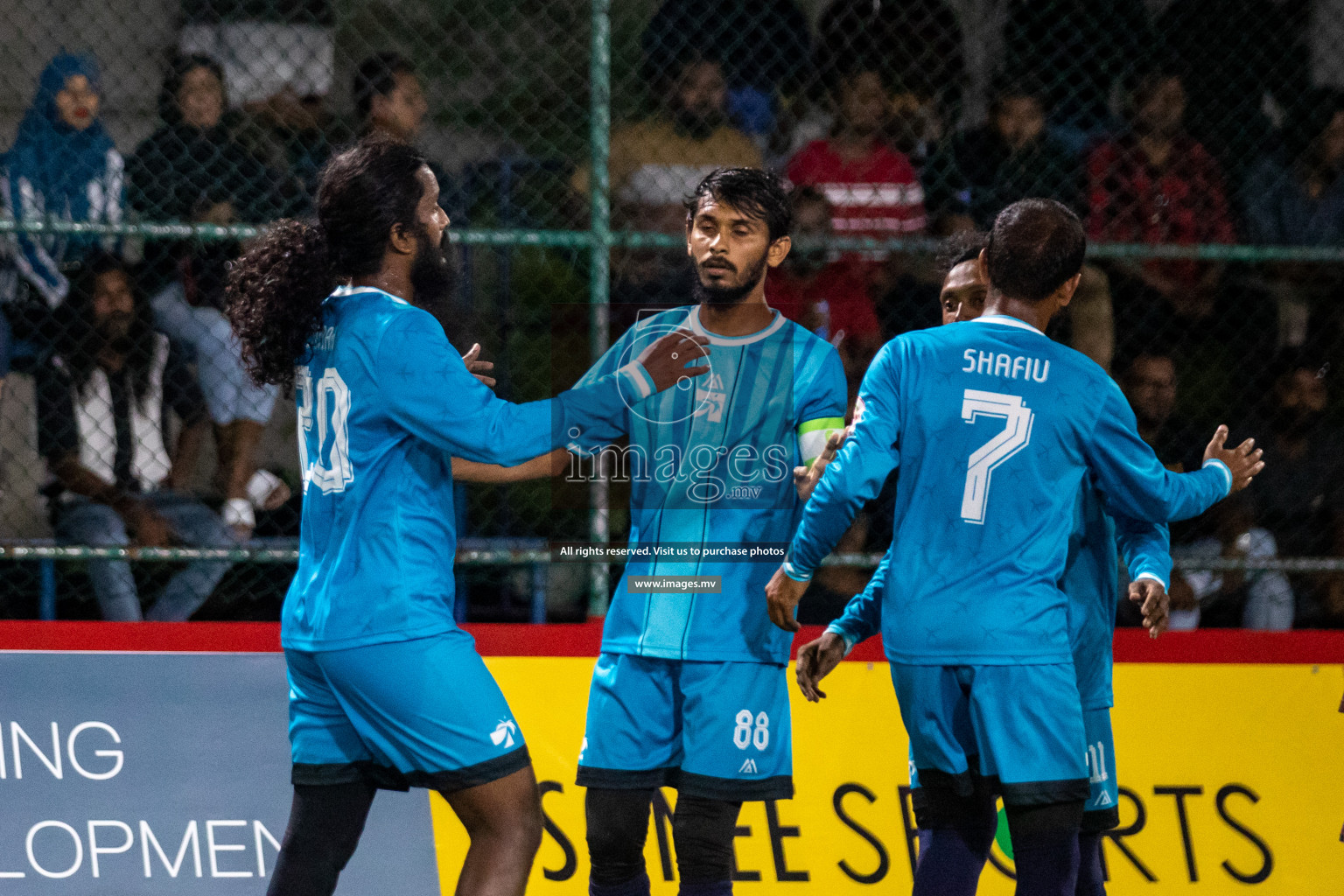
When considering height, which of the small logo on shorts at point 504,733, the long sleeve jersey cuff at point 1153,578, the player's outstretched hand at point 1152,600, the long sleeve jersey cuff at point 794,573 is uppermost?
the long sleeve jersey cuff at point 794,573

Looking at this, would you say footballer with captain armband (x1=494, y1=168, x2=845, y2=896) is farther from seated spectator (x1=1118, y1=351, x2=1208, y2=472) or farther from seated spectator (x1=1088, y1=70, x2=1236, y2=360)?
seated spectator (x1=1088, y1=70, x2=1236, y2=360)

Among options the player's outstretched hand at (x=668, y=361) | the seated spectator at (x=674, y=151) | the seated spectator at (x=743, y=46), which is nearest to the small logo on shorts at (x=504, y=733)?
the player's outstretched hand at (x=668, y=361)

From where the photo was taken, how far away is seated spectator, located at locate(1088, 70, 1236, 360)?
14.9 feet

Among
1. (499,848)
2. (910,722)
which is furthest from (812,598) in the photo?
(499,848)

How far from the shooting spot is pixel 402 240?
8.52ft

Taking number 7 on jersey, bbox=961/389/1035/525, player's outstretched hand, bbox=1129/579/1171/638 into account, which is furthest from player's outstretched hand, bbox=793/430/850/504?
player's outstretched hand, bbox=1129/579/1171/638

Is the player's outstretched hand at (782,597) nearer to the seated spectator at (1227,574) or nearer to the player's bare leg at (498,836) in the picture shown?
the player's bare leg at (498,836)

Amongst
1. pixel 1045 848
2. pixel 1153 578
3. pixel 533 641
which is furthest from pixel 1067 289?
pixel 533 641

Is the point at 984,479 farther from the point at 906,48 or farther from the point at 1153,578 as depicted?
the point at 906,48

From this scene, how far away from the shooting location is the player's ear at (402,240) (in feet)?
8.47

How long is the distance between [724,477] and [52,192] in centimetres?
269

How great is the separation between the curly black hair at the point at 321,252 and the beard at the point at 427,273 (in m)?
0.06

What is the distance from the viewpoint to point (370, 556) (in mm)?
2432

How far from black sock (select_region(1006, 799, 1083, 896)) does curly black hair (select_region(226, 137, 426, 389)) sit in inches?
66.2
